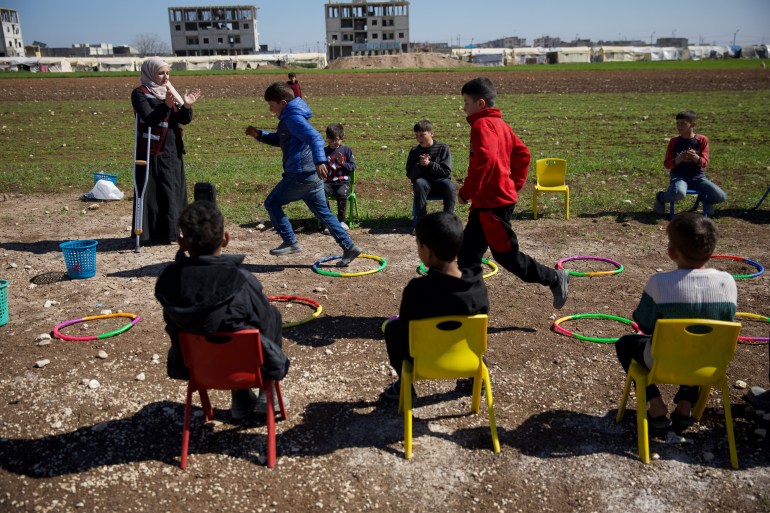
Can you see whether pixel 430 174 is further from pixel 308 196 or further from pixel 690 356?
pixel 690 356

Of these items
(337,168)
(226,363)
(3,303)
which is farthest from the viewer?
(337,168)

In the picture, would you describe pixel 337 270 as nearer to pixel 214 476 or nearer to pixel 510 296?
pixel 510 296

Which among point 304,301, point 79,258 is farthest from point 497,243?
point 79,258

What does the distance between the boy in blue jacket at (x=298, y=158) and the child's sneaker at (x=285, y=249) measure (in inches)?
18.5

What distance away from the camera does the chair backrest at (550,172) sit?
1062 centimetres

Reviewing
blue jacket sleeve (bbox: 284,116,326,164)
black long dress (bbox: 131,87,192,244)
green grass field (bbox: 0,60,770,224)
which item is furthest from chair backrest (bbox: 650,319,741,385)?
black long dress (bbox: 131,87,192,244)

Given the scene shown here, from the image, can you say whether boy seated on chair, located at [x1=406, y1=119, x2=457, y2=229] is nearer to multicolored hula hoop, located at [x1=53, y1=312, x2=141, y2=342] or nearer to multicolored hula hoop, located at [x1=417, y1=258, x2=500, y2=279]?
multicolored hula hoop, located at [x1=417, y1=258, x2=500, y2=279]

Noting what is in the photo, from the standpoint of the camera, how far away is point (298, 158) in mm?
8023

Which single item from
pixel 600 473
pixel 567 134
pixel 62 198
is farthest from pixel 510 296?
pixel 567 134

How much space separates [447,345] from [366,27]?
428 ft

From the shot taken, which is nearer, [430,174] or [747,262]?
[747,262]

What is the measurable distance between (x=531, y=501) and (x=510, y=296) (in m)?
3.56

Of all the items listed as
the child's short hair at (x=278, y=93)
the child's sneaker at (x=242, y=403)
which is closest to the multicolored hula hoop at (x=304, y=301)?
the child's sneaker at (x=242, y=403)

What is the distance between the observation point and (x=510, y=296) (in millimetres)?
7297
